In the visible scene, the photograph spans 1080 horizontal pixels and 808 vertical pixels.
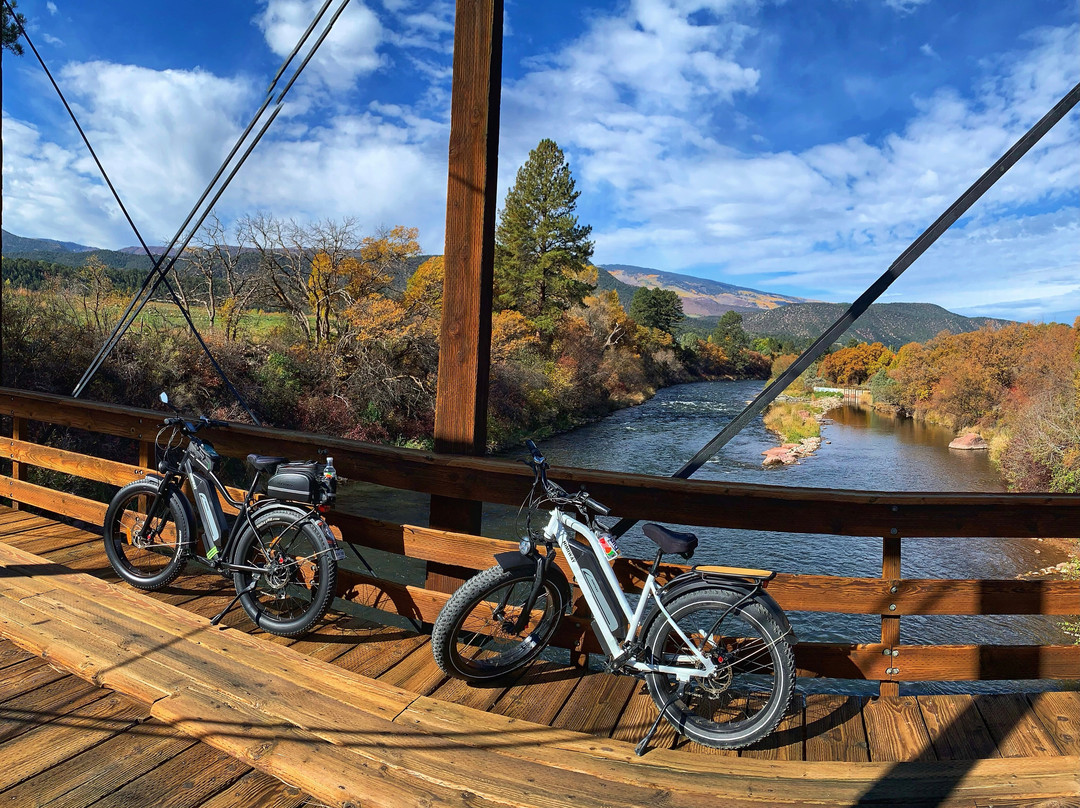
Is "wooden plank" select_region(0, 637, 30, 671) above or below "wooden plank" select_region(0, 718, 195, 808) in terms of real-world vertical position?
below

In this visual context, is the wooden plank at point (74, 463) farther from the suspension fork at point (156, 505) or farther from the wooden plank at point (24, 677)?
the wooden plank at point (24, 677)

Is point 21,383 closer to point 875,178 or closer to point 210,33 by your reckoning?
point 210,33

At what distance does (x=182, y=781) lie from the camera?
5.42 feet

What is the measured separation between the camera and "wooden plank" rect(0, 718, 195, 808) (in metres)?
1.57

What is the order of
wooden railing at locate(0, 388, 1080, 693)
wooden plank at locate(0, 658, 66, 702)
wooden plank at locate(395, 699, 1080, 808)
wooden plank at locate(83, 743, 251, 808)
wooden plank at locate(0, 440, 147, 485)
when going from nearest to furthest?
1. wooden plank at locate(83, 743, 251, 808)
2. wooden plank at locate(395, 699, 1080, 808)
3. wooden plank at locate(0, 658, 66, 702)
4. wooden railing at locate(0, 388, 1080, 693)
5. wooden plank at locate(0, 440, 147, 485)

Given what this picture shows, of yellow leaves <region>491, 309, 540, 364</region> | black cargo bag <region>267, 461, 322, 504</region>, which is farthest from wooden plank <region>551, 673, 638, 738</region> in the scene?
yellow leaves <region>491, 309, 540, 364</region>

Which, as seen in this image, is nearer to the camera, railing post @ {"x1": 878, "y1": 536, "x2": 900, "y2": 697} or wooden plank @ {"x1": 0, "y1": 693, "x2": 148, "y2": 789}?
wooden plank @ {"x1": 0, "y1": 693, "x2": 148, "y2": 789}

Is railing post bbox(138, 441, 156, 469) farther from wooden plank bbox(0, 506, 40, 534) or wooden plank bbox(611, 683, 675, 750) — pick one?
wooden plank bbox(611, 683, 675, 750)

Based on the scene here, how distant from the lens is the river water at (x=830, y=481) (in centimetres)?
969

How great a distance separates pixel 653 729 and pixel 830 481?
18.9m

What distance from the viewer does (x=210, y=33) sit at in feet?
97.7

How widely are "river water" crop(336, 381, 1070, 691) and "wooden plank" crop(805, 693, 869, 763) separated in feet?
19.5

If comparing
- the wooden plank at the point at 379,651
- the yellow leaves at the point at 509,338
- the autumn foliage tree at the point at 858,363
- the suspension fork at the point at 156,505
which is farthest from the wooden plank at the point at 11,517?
the autumn foliage tree at the point at 858,363

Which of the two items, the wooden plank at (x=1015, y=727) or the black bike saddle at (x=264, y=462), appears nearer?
the wooden plank at (x=1015, y=727)
